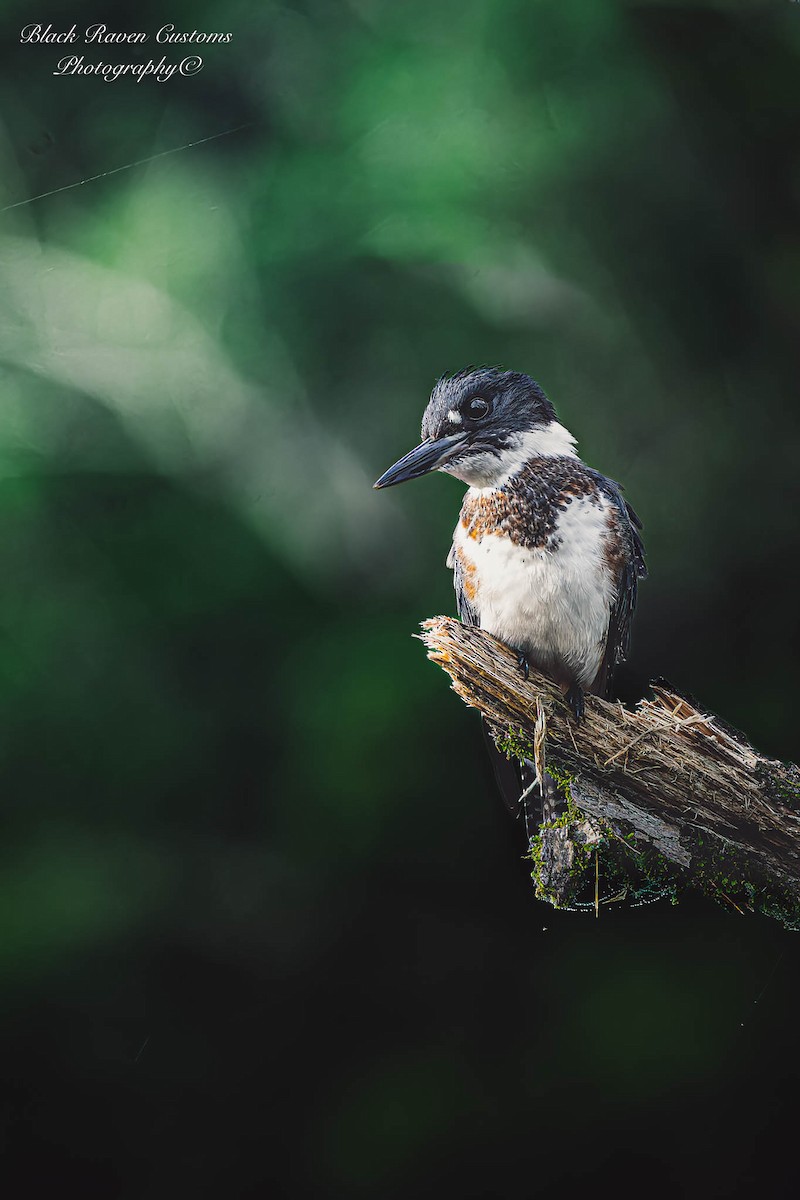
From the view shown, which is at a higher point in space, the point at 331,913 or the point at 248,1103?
the point at 331,913

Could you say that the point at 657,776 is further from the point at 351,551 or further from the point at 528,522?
the point at 351,551

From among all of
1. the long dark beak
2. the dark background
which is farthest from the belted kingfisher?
the dark background

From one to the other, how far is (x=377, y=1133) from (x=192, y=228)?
4.90 ft

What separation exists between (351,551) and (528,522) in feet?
1.27

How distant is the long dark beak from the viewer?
1301mm

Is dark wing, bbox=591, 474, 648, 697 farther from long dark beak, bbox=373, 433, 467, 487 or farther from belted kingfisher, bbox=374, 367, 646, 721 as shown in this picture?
long dark beak, bbox=373, 433, 467, 487

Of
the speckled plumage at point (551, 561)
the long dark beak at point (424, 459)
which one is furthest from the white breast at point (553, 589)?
the long dark beak at point (424, 459)

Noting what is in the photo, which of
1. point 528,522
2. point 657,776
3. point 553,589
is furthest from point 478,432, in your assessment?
point 657,776

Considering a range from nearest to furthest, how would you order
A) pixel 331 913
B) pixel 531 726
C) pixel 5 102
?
pixel 531 726
pixel 5 102
pixel 331 913

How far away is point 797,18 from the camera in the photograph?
5.33ft

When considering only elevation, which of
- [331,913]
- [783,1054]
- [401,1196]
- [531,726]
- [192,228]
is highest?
[192,228]

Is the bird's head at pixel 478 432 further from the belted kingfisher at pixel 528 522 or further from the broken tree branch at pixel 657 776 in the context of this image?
the broken tree branch at pixel 657 776

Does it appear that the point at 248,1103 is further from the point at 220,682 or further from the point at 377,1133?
the point at 220,682

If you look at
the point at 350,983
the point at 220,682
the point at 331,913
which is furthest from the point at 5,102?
the point at 350,983
